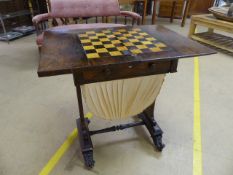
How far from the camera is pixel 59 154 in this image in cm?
149

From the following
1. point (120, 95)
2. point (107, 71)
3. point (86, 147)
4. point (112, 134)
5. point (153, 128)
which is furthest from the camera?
point (112, 134)

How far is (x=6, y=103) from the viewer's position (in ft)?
6.67

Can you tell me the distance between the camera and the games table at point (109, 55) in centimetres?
104

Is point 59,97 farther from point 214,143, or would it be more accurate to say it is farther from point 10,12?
point 10,12

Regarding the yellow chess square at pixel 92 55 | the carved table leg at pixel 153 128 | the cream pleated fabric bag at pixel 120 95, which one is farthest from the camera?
the carved table leg at pixel 153 128

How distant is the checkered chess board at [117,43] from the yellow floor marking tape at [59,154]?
2.65ft

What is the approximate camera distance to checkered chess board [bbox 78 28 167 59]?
Result: 117cm

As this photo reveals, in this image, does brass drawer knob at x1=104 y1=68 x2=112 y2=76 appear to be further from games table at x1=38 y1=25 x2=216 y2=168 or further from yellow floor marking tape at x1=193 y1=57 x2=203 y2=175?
yellow floor marking tape at x1=193 y1=57 x2=203 y2=175

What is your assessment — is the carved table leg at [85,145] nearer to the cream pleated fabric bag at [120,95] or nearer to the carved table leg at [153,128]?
the cream pleated fabric bag at [120,95]

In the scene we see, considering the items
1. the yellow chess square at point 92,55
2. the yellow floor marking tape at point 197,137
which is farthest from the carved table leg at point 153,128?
the yellow chess square at point 92,55

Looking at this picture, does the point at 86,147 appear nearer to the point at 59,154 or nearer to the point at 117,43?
the point at 59,154

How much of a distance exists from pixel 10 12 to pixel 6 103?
2784 millimetres

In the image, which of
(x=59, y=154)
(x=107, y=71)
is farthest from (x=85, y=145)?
(x=107, y=71)

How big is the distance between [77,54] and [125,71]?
11.8 inches
